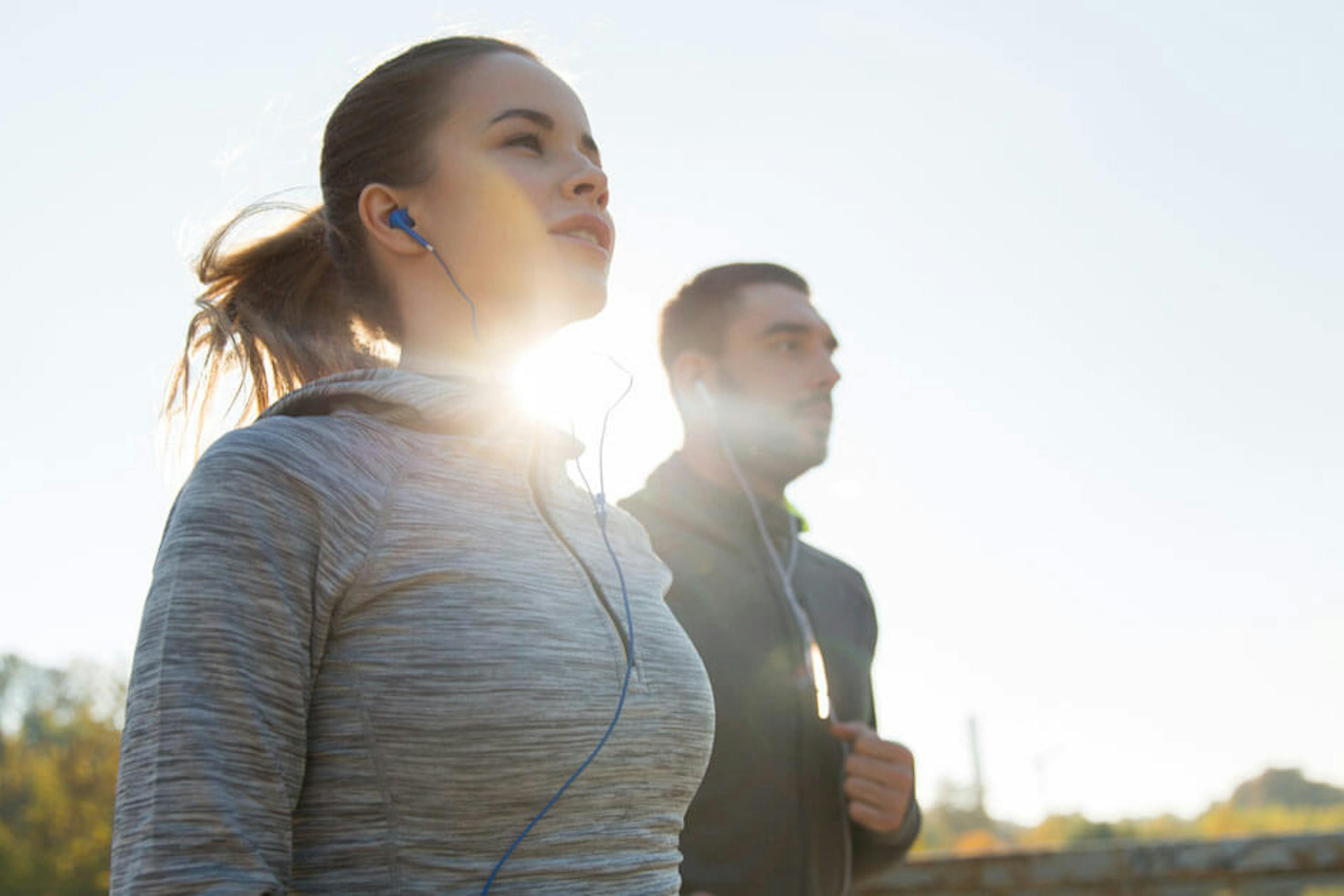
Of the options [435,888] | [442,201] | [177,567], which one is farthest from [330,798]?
[442,201]

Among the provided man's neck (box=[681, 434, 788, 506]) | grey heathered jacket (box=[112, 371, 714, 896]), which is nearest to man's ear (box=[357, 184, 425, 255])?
grey heathered jacket (box=[112, 371, 714, 896])

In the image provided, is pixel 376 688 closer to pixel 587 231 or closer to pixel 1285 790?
pixel 587 231

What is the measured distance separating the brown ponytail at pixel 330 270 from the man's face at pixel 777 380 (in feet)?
5.95

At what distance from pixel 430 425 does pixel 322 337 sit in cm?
54

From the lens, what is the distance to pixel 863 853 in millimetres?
3076

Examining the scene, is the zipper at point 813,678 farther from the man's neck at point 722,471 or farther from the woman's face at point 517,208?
the woman's face at point 517,208

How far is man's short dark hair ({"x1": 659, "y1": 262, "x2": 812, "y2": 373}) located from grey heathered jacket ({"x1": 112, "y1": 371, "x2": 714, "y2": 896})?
250 centimetres

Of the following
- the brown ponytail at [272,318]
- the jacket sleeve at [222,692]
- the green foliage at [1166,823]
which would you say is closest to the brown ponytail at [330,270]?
the brown ponytail at [272,318]

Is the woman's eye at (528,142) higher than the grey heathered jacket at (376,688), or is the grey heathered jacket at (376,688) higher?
the woman's eye at (528,142)

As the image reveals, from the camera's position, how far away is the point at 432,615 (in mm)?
1293

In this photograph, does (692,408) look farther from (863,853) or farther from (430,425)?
(430,425)

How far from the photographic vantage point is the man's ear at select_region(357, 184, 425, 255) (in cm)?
177

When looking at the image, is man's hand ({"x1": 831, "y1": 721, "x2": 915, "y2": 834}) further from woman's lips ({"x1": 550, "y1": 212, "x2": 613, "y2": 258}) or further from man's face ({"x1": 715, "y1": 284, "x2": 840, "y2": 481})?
woman's lips ({"x1": 550, "y1": 212, "x2": 613, "y2": 258})

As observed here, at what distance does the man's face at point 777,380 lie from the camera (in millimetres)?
3598
